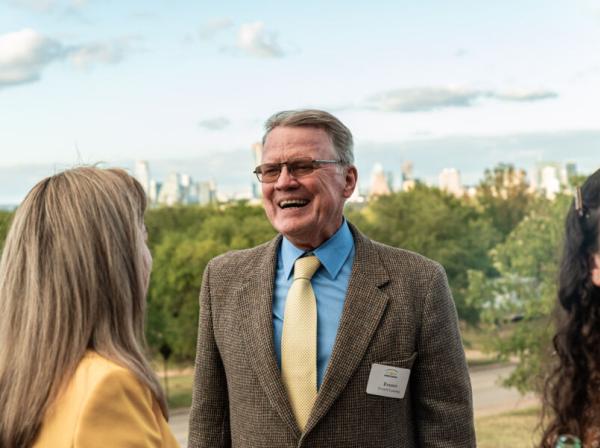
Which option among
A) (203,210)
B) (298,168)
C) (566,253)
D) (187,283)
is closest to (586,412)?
(566,253)

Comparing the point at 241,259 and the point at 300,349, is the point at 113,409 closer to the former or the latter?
the point at 300,349

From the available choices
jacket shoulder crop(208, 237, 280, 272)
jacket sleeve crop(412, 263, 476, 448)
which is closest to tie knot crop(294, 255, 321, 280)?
jacket shoulder crop(208, 237, 280, 272)

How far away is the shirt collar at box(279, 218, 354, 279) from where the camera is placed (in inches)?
111

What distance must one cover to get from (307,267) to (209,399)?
0.50 meters

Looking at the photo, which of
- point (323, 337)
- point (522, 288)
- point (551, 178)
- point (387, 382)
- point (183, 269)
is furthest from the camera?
point (551, 178)

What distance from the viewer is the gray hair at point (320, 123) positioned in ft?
9.26

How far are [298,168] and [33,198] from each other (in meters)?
1.08

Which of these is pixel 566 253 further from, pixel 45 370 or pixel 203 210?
pixel 203 210

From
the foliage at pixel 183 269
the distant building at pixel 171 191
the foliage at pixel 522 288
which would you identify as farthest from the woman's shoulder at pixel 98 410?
the distant building at pixel 171 191

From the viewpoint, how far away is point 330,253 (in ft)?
9.28

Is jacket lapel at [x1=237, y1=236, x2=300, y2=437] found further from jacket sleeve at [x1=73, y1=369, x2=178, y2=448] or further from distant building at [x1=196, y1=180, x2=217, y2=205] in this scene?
distant building at [x1=196, y1=180, x2=217, y2=205]

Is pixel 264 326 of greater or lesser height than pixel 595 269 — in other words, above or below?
below

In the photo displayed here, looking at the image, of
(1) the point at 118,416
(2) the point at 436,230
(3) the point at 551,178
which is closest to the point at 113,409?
(1) the point at 118,416

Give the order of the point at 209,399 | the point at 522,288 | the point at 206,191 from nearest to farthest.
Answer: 1. the point at 209,399
2. the point at 522,288
3. the point at 206,191
